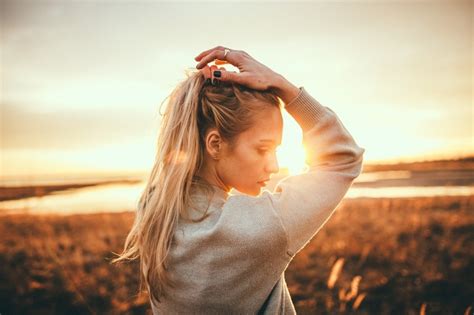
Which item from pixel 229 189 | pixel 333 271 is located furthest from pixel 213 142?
pixel 333 271

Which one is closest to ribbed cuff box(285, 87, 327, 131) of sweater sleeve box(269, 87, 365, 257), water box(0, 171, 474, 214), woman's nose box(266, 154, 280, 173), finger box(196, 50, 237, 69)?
sweater sleeve box(269, 87, 365, 257)

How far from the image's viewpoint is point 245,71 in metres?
2.05

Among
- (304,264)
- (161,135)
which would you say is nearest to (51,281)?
(304,264)

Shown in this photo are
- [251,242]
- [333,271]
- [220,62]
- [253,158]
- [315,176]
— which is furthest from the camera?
[333,271]

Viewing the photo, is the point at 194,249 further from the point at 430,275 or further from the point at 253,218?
the point at 430,275

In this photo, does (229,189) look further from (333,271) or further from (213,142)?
(333,271)

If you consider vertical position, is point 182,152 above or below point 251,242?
above

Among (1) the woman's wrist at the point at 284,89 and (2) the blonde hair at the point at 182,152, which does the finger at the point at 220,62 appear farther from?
(1) the woman's wrist at the point at 284,89

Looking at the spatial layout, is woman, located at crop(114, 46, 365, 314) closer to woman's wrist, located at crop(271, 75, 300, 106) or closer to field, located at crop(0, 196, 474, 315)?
woman's wrist, located at crop(271, 75, 300, 106)

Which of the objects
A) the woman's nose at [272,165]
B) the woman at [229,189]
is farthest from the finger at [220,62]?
the woman's nose at [272,165]

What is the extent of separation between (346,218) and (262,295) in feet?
25.7

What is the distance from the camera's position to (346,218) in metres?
9.32

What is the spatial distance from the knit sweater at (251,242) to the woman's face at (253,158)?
0.41 feet

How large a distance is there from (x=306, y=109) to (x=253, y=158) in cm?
38
